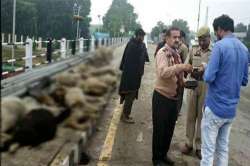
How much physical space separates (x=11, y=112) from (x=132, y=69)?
7520 millimetres

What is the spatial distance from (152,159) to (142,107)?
16.6ft

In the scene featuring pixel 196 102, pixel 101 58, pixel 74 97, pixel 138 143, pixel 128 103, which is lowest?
pixel 138 143

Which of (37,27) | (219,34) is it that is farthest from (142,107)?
(37,27)

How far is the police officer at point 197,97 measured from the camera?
6781 mm

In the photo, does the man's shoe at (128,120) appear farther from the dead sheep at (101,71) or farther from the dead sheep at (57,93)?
the dead sheep at (57,93)

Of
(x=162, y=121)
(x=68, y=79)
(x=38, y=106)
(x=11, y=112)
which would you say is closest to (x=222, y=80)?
(x=162, y=121)

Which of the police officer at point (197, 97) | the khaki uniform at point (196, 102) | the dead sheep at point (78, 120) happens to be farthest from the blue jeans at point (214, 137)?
the dead sheep at point (78, 120)

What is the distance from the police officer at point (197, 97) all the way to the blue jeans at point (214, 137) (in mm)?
1286

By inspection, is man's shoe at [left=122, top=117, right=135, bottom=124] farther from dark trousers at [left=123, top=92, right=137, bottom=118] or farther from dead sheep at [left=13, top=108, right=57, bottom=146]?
dead sheep at [left=13, top=108, right=57, bottom=146]

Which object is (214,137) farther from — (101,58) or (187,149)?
(101,58)

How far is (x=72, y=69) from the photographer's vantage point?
1748mm

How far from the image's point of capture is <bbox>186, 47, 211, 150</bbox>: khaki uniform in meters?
6.88

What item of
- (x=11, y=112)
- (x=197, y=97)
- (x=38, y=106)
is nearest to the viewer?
(x=11, y=112)

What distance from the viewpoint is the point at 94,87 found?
1661 mm
